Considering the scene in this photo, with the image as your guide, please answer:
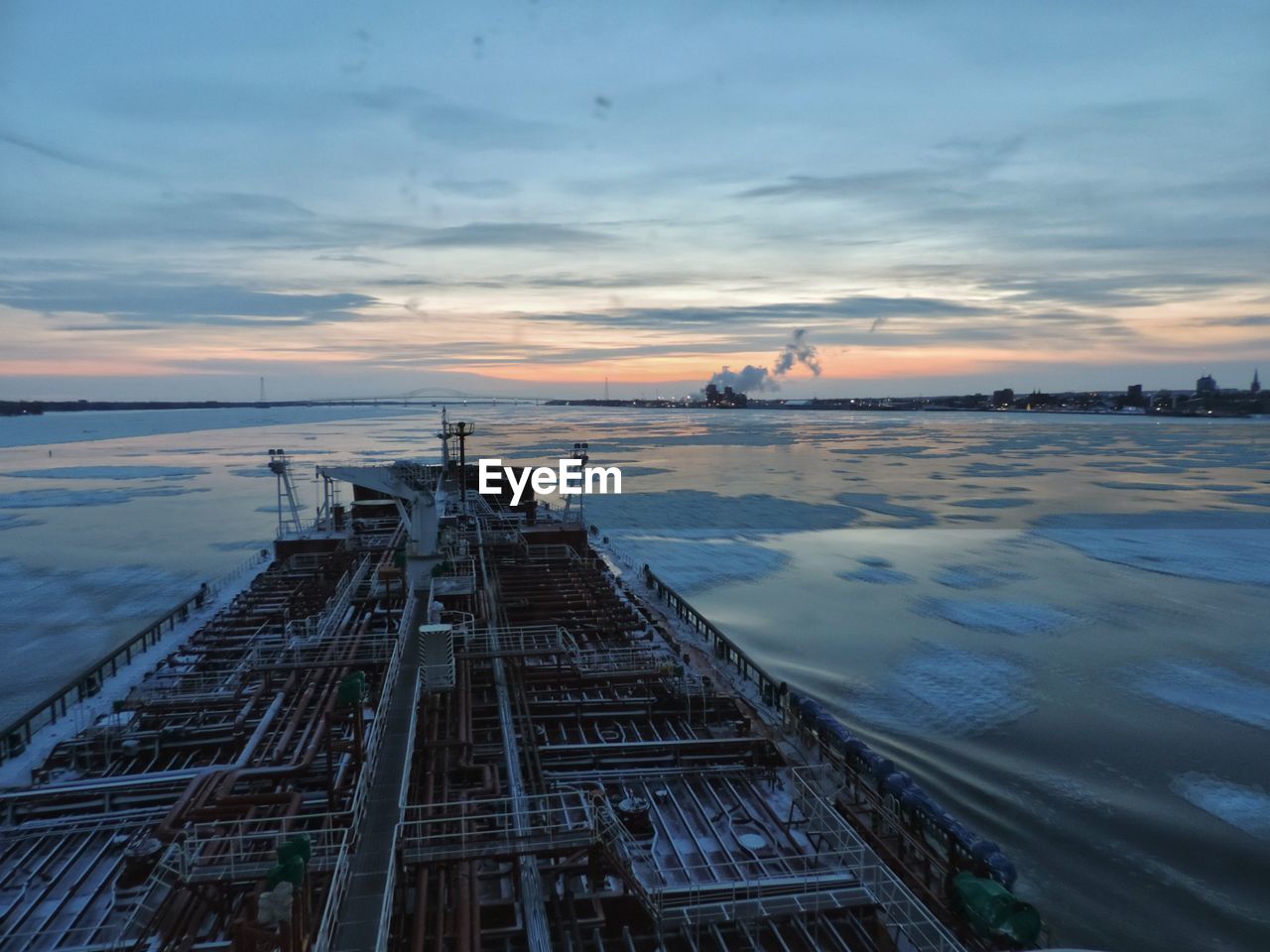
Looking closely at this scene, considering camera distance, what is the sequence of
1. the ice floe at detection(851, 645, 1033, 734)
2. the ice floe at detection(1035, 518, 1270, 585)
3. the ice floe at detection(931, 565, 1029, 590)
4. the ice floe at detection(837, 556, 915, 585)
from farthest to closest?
the ice floe at detection(1035, 518, 1270, 585) → the ice floe at detection(837, 556, 915, 585) → the ice floe at detection(931, 565, 1029, 590) → the ice floe at detection(851, 645, 1033, 734)

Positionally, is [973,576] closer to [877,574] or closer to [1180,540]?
[877,574]

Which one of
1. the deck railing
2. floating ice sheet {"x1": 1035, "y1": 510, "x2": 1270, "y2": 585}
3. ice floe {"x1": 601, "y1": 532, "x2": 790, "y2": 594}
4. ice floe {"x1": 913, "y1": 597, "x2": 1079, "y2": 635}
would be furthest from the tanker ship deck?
floating ice sheet {"x1": 1035, "y1": 510, "x2": 1270, "y2": 585}

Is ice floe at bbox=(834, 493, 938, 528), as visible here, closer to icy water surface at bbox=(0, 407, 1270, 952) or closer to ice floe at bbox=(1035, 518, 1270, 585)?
icy water surface at bbox=(0, 407, 1270, 952)

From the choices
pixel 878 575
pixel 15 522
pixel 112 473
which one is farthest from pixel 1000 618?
pixel 112 473

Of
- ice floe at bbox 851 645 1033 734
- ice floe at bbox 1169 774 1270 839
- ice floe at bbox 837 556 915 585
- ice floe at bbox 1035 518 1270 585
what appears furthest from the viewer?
ice floe at bbox 1035 518 1270 585

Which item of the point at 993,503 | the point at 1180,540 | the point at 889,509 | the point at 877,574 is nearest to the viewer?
the point at 877,574

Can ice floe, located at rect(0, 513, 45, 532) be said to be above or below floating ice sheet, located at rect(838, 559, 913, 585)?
above

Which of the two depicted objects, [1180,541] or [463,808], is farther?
[1180,541]
